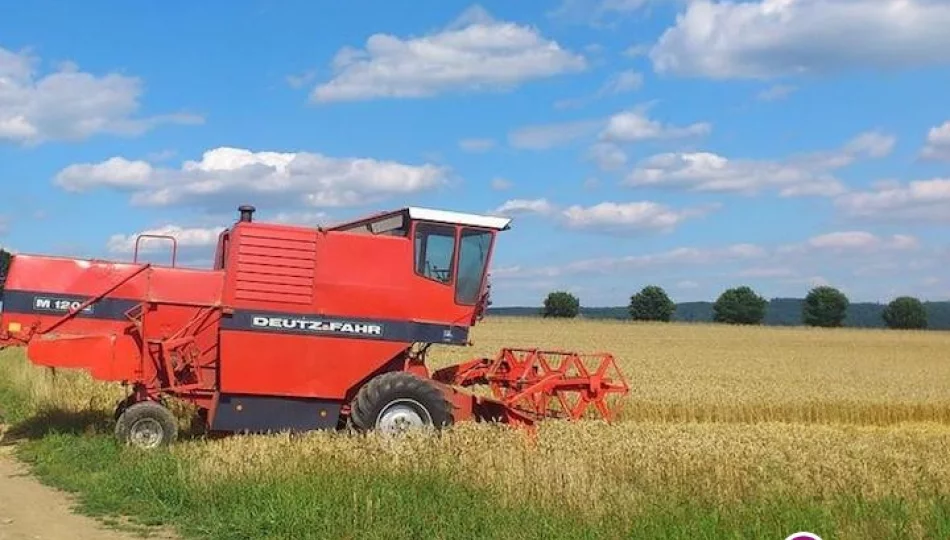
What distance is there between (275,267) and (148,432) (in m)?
2.64

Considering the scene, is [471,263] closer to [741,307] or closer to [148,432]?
[148,432]

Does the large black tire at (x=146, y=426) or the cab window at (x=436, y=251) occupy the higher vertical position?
the cab window at (x=436, y=251)

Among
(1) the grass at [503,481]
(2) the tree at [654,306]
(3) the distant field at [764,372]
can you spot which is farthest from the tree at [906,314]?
(1) the grass at [503,481]

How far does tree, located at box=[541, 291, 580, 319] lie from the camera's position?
116812mm

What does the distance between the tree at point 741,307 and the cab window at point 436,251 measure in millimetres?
103948

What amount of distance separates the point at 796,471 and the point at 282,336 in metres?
6.65

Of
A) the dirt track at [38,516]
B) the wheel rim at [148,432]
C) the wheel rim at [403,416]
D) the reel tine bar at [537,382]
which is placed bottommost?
the dirt track at [38,516]

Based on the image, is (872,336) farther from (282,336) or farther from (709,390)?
(282,336)

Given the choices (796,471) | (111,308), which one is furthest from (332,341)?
(796,471)

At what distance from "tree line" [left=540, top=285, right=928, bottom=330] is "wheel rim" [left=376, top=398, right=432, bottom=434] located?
336ft

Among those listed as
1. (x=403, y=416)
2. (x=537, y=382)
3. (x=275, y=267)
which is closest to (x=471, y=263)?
(x=537, y=382)

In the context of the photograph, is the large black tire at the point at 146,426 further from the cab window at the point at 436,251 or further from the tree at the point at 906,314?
the tree at the point at 906,314

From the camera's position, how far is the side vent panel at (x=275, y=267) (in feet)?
43.8

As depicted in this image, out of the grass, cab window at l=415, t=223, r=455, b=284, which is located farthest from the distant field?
cab window at l=415, t=223, r=455, b=284
